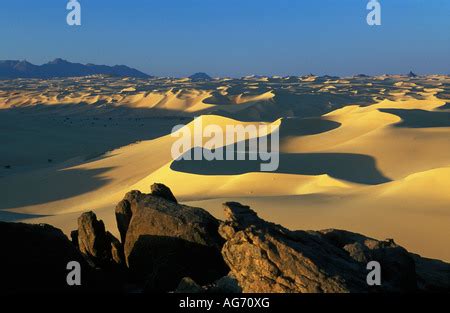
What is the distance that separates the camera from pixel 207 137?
81.1 ft

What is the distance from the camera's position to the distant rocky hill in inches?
165

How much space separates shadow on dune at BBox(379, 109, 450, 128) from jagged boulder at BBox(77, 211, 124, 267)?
60.5ft

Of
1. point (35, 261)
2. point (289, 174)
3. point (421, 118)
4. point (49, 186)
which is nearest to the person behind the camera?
point (35, 261)

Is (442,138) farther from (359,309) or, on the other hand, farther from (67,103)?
(67,103)

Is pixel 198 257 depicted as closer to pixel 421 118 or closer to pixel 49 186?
pixel 49 186

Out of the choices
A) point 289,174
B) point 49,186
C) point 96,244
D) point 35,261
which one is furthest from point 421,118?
point 35,261

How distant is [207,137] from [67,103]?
3710 centimetres

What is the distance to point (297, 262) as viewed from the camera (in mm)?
4141

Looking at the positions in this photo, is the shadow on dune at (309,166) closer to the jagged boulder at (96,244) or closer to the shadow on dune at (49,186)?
the shadow on dune at (49,186)

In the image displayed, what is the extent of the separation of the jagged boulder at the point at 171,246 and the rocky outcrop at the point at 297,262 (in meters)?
0.82

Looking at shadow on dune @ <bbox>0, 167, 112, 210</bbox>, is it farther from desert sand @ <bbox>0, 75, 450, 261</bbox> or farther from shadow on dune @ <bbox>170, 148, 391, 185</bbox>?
A: shadow on dune @ <bbox>170, 148, 391, 185</bbox>

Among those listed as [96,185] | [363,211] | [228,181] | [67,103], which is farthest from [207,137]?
[67,103]

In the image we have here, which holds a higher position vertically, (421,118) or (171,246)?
(421,118)

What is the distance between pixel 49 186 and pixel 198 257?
14693mm
